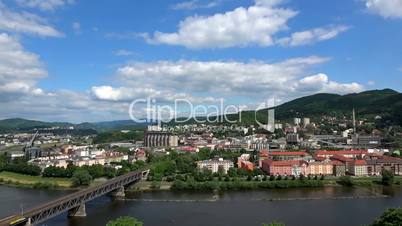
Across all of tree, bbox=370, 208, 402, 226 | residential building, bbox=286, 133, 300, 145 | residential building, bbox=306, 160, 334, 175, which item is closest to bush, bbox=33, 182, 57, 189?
residential building, bbox=306, 160, 334, 175

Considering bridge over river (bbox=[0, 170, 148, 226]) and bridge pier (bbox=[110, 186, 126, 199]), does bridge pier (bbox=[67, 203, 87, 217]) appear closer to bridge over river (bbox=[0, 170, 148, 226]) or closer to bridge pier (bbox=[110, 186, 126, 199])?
bridge over river (bbox=[0, 170, 148, 226])

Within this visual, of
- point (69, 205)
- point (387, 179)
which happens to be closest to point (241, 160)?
point (387, 179)

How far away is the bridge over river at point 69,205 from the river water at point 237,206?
1.39 ft

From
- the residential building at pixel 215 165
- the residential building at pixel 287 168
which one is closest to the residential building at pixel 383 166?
the residential building at pixel 287 168

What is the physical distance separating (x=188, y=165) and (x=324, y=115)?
45348mm

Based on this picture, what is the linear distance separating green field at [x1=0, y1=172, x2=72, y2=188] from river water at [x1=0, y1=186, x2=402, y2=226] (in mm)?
2257

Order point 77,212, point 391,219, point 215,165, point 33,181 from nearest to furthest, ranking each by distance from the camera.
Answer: point 391,219 → point 77,212 → point 33,181 → point 215,165

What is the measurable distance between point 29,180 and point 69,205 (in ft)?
36.4

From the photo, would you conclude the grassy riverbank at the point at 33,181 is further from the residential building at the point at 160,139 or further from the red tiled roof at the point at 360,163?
the residential building at the point at 160,139

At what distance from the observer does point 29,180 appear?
24.0 m

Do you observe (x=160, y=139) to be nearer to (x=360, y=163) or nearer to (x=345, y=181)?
(x=360, y=163)

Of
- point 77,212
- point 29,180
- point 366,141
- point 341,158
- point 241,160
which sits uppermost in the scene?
point 366,141

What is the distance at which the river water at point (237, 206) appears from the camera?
43.8 feet

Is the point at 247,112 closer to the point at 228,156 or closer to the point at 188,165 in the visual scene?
the point at 228,156
